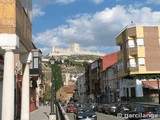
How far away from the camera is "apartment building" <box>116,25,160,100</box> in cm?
6706

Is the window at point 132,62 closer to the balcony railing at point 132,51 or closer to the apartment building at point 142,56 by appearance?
the apartment building at point 142,56

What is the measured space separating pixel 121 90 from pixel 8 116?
62.5 m

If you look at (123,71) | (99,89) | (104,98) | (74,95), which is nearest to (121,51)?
(123,71)

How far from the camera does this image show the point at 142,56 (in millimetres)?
67562

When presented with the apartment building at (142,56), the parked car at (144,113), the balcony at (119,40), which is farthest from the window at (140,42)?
the parked car at (144,113)

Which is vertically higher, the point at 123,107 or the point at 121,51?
the point at 121,51

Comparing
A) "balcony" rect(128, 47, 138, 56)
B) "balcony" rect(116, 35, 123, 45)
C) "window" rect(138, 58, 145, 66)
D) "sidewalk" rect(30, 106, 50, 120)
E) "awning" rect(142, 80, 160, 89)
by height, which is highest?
"balcony" rect(116, 35, 123, 45)

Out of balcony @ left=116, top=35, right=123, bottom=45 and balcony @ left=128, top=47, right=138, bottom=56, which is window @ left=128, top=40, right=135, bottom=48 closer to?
balcony @ left=128, top=47, right=138, bottom=56

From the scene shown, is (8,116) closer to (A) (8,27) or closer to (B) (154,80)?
(A) (8,27)

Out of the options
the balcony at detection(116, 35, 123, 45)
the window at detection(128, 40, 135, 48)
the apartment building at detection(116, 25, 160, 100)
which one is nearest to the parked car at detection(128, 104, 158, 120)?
the apartment building at detection(116, 25, 160, 100)

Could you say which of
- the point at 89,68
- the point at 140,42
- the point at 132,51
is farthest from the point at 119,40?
the point at 89,68

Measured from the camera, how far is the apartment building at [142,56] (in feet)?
220

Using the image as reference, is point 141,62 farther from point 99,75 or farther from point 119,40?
point 99,75

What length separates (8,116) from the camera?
679 inches
